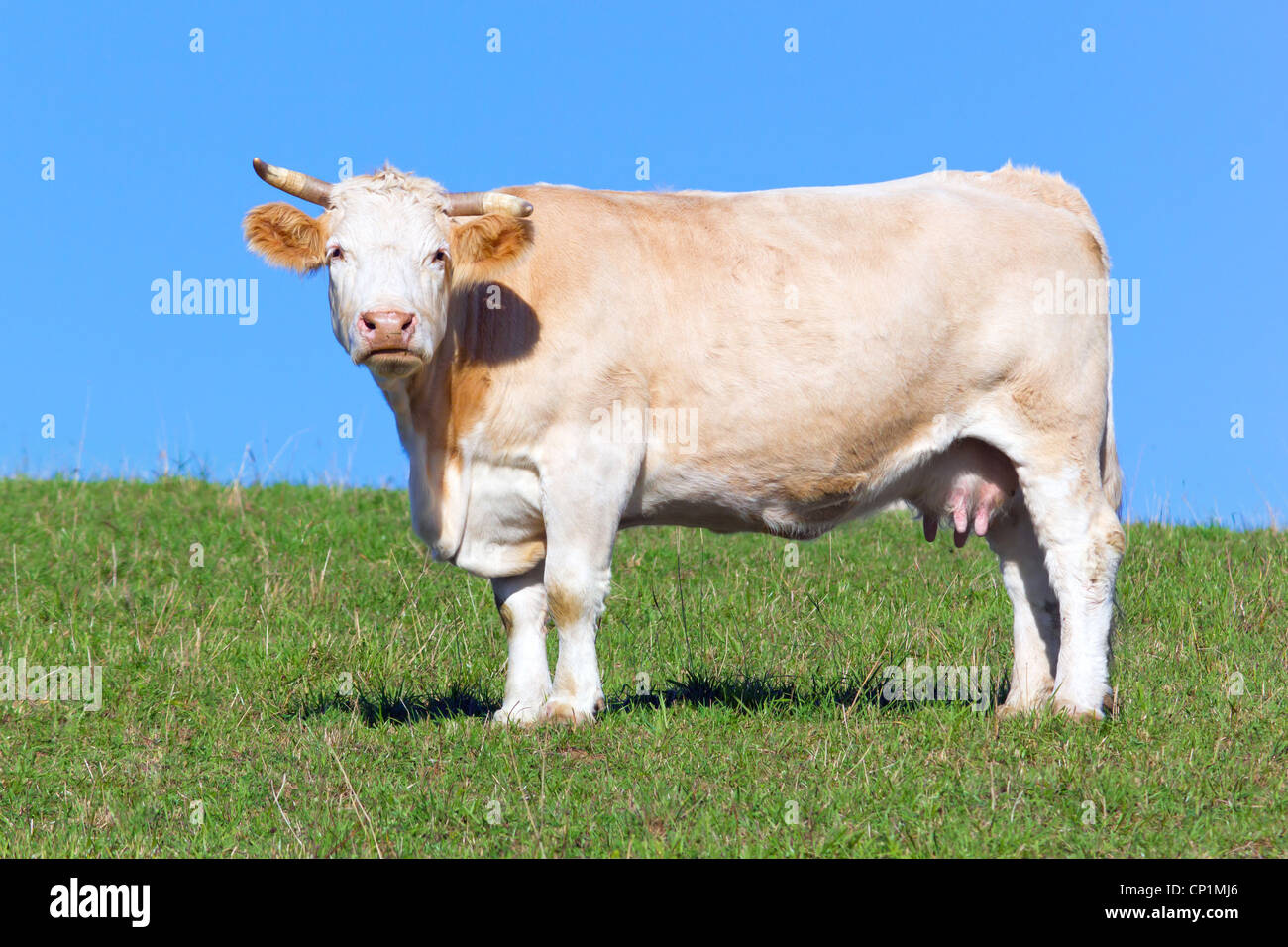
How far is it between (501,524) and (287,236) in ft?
6.19

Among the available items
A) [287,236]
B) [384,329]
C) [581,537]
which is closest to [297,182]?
[287,236]

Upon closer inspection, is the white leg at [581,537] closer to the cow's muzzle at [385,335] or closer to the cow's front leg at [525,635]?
the cow's front leg at [525,635]

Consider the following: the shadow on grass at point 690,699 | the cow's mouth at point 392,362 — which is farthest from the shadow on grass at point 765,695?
the cow's mouth at point 392,362

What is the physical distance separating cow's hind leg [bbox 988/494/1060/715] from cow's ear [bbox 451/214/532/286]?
3357 millimetres

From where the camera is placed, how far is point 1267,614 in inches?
406

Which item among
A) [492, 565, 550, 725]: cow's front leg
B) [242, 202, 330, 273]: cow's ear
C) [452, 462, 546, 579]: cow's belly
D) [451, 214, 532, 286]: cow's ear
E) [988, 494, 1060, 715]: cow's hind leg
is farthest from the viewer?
[988, 494, 1060, 715]: cow's hind leg

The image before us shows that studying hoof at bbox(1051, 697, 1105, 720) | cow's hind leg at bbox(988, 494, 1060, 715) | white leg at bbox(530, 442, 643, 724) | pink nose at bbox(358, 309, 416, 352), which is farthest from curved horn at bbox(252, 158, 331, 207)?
hoof at bbox(1051, 697, 1105, 720)

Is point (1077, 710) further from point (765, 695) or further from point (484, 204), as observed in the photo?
point (484, 204)

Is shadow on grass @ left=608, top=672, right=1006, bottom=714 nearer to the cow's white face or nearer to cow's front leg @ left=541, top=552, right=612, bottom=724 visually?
cow's front leg @ left=541, top=552, right=612, bottom=724

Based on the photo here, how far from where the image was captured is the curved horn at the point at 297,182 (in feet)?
24.5

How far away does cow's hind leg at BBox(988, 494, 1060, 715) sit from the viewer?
8430 millimetres

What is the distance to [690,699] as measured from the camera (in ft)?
26.6
